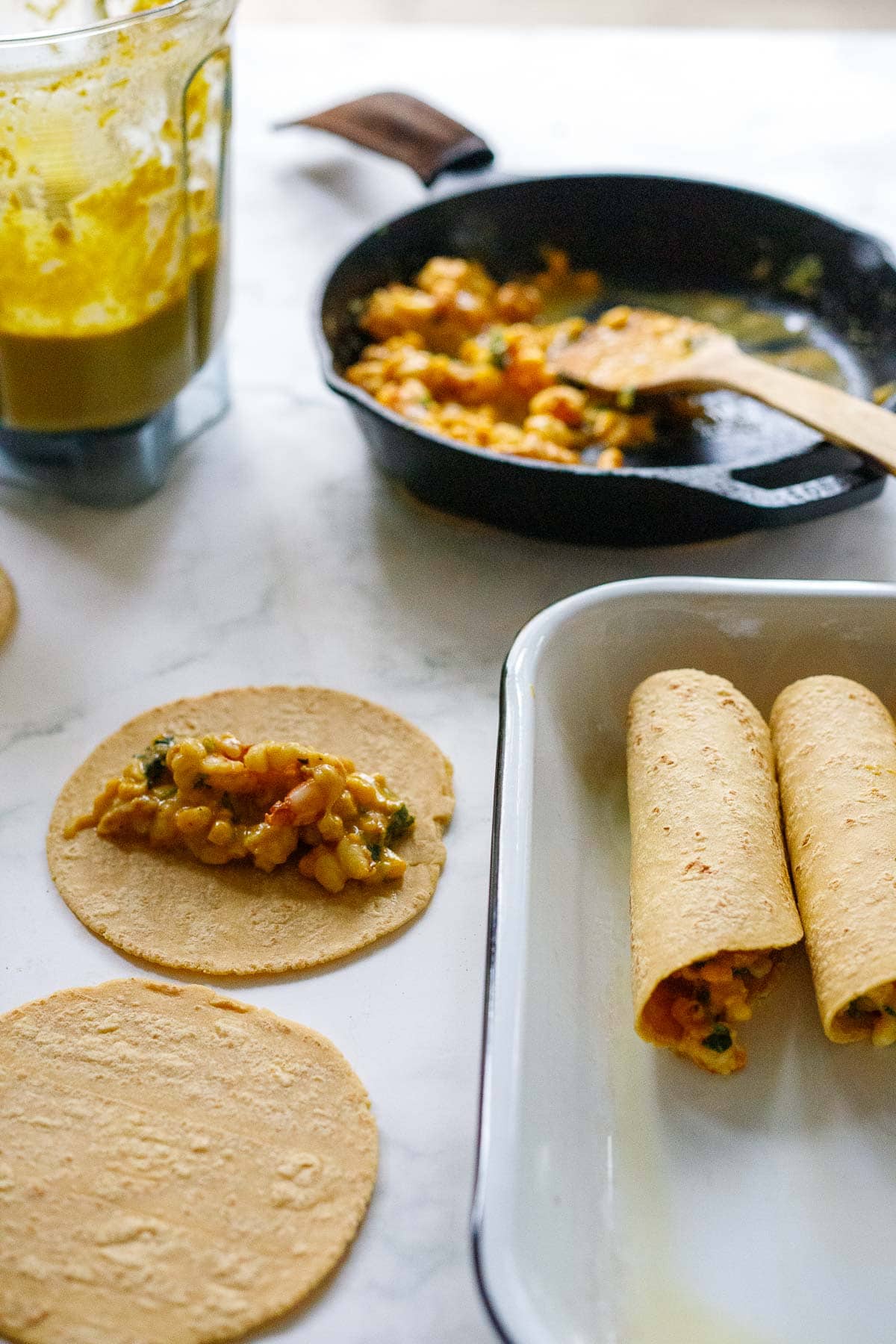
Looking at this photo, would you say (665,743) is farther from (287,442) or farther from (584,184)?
(584,184)

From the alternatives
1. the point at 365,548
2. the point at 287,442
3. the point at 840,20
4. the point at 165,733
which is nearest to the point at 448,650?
the point at 365,548

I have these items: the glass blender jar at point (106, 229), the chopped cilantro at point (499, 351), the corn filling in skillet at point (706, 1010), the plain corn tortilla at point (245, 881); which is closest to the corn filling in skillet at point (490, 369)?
the chopped cilantro at point (499, 351)

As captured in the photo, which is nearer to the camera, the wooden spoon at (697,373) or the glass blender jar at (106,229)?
the glass blender jar at (106,229)

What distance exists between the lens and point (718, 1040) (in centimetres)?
101

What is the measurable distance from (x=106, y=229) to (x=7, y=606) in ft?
1.49

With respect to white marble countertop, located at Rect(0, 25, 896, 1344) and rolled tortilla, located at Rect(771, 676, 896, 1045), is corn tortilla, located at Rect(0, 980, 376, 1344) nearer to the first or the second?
white marble countertop, located at Rect(0, 25, 896, 1344)

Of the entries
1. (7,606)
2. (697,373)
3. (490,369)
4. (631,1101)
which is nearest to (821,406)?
(697,373)

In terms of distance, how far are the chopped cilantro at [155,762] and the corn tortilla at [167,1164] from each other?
0.74 ft

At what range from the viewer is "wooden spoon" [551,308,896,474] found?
1.41 m

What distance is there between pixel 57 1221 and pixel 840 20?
4.43 m

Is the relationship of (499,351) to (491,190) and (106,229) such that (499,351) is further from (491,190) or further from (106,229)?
(106,229)

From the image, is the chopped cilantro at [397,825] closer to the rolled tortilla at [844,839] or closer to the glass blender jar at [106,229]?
the rolled tortilla at [844,839]

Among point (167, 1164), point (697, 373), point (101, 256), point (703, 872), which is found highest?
point (101, 256)

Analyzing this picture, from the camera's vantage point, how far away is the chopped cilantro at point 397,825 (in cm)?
122
